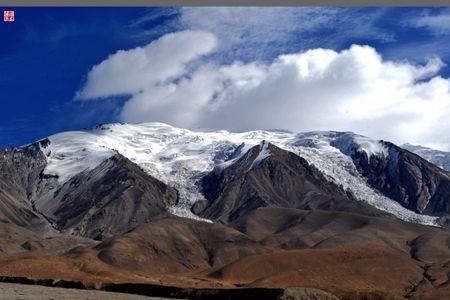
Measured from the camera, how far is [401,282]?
12888cm

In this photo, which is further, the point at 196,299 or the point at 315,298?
the point at 196,299

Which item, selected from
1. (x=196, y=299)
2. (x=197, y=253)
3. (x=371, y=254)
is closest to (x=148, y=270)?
(x=197, y=253)

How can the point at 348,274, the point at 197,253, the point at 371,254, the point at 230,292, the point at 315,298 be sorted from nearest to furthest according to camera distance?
the point at 315,298 → the point at 230,292 → the point at 348,274 → the point at 371,254 → the point at 197,253

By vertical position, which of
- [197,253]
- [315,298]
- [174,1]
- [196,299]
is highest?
[174,1]

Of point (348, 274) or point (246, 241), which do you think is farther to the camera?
point (246, 241)

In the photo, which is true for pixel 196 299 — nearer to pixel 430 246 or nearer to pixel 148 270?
pixel 148 270

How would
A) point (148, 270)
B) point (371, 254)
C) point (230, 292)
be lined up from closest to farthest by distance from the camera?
1. point (230, 292)
2. point (371, 254)
3. point (148, 270)

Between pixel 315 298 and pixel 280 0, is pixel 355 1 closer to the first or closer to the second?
pixel 280 0

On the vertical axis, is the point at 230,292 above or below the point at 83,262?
above

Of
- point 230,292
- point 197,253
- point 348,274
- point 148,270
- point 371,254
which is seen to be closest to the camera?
point 230,292

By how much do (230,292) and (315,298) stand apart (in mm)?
10342

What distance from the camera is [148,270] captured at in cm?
16538

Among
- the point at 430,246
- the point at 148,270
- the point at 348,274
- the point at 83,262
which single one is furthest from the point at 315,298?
the point at 430,246

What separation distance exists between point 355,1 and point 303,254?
415 feet
